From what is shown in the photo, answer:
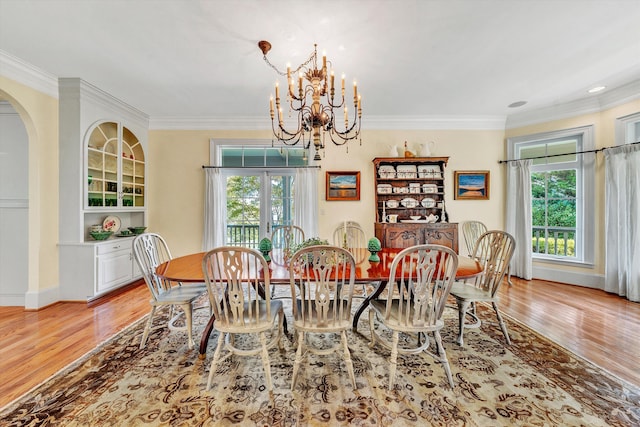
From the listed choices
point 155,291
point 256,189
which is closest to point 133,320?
point 155,291

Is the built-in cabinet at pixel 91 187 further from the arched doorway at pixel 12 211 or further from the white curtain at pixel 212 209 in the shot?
the white curtain at pixel 212 209

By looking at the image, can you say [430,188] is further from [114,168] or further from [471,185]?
[114,168]

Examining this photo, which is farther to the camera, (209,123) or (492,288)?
(209,123)

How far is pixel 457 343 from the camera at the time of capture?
88.0 inches

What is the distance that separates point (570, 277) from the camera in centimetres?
387

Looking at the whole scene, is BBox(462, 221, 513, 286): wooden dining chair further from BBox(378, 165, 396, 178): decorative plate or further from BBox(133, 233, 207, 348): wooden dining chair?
BBox(133, 233, 207, 348): wooden dining chair

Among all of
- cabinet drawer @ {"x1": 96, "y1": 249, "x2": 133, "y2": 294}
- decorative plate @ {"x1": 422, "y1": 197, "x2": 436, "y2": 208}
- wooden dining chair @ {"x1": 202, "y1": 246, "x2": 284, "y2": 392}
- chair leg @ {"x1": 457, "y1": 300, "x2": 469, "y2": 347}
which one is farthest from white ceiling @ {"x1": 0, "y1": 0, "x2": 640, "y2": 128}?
chair leg @ {"x1": 457, "y1": 300, "x2": 469, "y2": 347}

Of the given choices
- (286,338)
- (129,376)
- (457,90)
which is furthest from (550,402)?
(457,90)

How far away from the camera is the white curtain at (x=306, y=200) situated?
4.31 m

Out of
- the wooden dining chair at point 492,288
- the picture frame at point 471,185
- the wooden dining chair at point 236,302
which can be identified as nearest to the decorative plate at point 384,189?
the picture frame at point 471,185

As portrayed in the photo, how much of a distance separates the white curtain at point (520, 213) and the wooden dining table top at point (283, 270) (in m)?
2.57

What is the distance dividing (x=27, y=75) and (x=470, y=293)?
5241mm

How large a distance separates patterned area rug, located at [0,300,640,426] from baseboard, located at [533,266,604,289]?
8.32ft

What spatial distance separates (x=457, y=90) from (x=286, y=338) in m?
3.75
